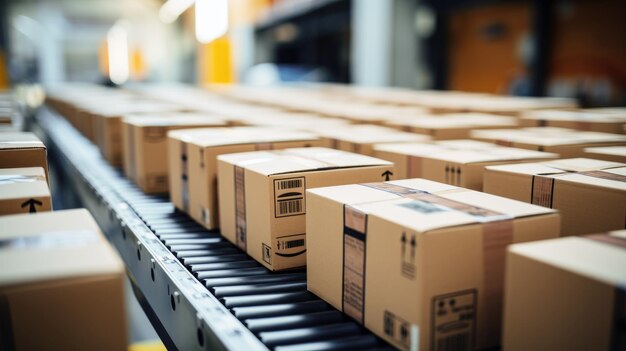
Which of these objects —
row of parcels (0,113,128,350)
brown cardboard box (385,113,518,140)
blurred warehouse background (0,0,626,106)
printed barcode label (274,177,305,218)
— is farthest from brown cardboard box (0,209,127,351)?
blurred warehouse background (0,0,626,106)

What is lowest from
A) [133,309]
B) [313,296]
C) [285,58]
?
[133,309]

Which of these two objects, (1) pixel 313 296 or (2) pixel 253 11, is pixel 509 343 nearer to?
(1) pixel 313 296

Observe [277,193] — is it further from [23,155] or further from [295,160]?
[23,155]

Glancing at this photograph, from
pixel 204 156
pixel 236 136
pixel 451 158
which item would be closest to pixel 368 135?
pixel 236 136

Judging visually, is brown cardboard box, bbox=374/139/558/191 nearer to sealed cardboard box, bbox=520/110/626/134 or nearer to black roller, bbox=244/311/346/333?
black roller, bbox=244/311/346/333

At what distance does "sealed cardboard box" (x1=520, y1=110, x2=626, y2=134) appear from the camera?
114 inches

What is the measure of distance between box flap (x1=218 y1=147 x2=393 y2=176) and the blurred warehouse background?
14.0 ft

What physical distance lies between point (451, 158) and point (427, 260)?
91 cm

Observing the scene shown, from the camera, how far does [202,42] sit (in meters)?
17.6

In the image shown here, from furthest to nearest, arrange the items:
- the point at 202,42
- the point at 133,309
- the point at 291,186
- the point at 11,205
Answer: the point at 202,42 < the point at 133,309 < the point at 291,186 < the point at 11,205

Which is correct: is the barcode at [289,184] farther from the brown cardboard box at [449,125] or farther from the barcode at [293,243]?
the brown cardboard box at [449,125]

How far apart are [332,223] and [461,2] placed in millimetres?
5867

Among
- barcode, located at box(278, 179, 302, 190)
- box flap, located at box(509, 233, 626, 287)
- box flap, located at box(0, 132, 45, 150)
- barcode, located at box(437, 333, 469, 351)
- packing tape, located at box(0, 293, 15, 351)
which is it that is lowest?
barcode, located at box(437, 333, 469, 351)

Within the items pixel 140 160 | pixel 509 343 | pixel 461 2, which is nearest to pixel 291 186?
pixel 509 343
